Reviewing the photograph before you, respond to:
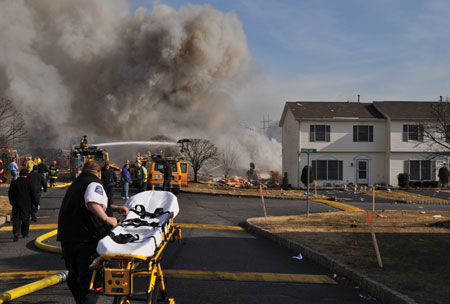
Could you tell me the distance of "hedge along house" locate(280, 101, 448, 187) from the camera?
96.5 ft

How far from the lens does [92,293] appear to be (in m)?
3.99

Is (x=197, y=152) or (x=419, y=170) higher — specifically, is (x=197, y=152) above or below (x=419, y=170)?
above

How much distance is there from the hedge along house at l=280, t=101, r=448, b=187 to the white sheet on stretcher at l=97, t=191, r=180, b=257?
24.0 meters

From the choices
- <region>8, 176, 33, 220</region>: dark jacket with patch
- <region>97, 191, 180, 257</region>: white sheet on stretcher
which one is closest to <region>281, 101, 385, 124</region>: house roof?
<region>8, 176, 33, 220</region>: dark jacket with patch

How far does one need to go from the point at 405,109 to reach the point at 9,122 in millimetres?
28506

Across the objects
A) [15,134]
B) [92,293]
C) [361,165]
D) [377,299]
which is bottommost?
[377,299]

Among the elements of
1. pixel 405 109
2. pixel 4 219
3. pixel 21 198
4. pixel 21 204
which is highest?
pixel 405 109

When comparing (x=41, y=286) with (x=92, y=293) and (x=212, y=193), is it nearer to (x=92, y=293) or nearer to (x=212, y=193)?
(x=92, y=293)

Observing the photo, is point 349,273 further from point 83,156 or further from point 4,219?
point 83,156

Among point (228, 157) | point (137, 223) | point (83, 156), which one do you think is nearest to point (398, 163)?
point (228, 157)

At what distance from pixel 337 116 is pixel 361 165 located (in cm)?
364

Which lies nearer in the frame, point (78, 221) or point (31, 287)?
point (78, 221)

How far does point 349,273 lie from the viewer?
6.36 meters

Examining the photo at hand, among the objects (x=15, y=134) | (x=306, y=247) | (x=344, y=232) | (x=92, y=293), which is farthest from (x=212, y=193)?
(x=15, y=134)
